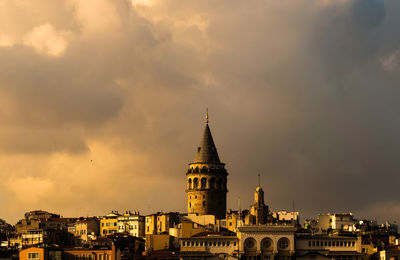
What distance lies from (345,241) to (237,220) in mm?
21680

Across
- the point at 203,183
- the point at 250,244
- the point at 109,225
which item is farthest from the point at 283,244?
the point at 109,225

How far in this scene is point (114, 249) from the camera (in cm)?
11038

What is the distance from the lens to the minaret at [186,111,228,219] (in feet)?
480

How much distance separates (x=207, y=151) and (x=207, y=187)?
206 inches

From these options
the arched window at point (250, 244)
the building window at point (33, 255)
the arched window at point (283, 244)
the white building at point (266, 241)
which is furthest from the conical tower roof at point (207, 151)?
the building window at point (33, 255)

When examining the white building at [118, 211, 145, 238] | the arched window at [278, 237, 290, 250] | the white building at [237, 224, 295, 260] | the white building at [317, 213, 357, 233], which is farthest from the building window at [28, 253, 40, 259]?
the white building at [317, 213, 357, 233]

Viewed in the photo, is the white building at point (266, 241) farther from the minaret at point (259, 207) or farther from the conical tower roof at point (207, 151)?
the conical tower roof at point (207, 151)

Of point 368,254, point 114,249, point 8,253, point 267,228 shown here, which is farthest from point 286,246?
point 8,253

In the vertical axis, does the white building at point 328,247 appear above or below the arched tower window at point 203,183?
below

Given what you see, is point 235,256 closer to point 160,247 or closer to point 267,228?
point 267,228

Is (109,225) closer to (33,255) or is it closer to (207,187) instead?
(207,187)

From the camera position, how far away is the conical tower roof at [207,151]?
148m

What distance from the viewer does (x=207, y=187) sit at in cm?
14638

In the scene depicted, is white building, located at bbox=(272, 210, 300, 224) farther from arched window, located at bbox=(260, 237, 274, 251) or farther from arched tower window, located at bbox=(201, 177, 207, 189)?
arched window, located at bbox=(260, 237, 274, 251)
